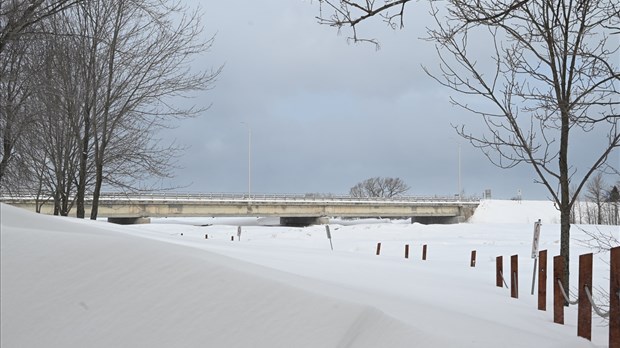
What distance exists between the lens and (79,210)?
15281 millimetres

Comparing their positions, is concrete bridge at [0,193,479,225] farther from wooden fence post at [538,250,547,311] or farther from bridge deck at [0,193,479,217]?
wooden fence post at [538,250,547,311]

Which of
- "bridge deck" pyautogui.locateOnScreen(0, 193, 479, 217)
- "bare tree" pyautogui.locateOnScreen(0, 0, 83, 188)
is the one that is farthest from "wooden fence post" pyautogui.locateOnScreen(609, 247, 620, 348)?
"bridge deck" pyautogui.locateOnScreen(0, 193, 479, 217)

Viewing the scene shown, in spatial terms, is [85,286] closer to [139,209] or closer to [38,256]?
[38,256]

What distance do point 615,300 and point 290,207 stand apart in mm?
48930

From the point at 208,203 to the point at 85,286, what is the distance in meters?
47.2

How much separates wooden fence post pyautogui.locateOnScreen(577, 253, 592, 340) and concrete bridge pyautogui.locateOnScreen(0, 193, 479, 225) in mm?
39459

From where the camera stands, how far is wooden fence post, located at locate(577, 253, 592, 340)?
213 inches

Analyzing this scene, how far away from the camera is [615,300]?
16.4ft

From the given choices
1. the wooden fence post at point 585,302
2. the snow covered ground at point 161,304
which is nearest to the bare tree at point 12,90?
the snow covered ground at point 161,304

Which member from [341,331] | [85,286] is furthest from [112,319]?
[341,331]

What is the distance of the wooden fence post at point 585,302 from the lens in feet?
17.7

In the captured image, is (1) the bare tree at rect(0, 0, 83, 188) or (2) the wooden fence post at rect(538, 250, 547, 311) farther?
(1) the bare tree at rect(0, 0, 83, 188)

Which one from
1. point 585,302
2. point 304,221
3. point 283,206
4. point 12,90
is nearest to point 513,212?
point 304,221

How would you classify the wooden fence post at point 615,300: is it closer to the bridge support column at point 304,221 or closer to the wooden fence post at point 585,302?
the wooden fence post at point 585,302
